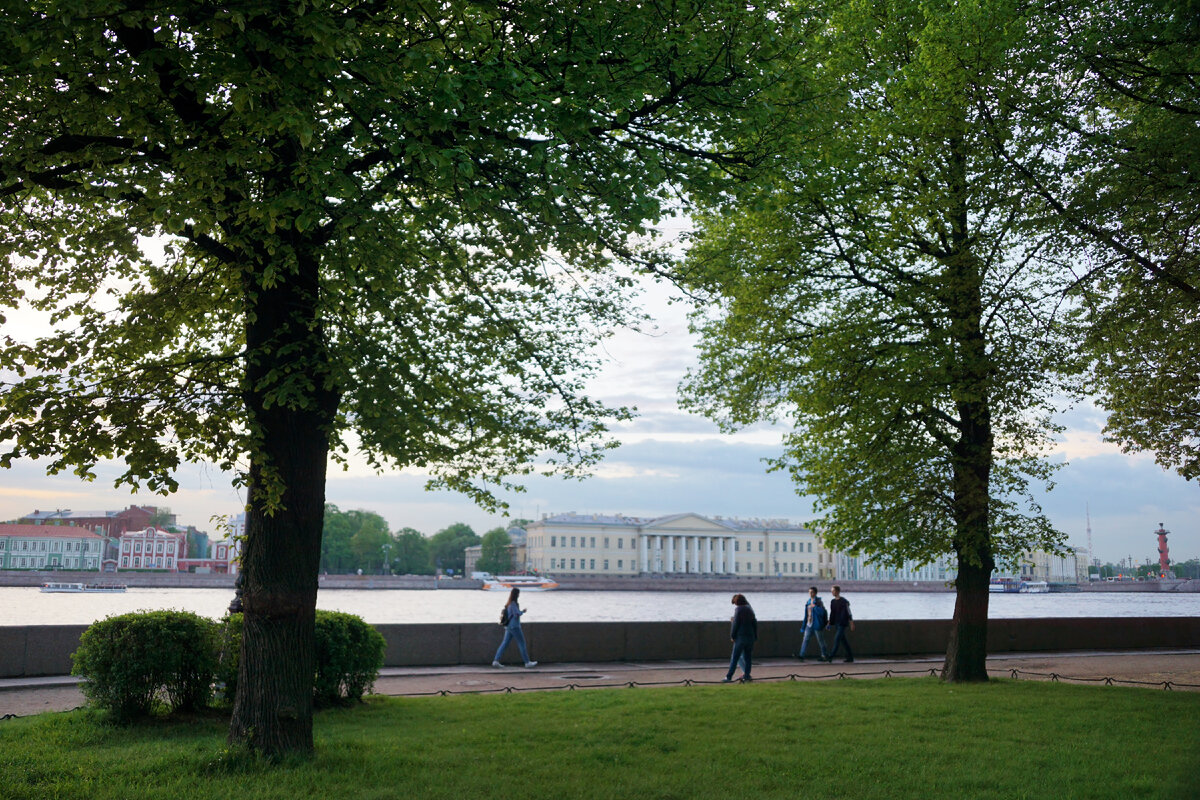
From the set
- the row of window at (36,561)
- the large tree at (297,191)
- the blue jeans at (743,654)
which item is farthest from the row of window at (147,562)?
the large tree at (297,191)

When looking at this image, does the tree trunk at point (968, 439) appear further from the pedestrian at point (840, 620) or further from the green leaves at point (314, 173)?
the green leaves at point (314, 173)

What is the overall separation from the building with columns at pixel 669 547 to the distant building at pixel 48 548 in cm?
6229

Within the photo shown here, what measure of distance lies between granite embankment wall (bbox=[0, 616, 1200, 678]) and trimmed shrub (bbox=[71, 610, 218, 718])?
5368mm

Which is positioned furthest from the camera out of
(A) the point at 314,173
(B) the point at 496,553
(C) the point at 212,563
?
(B) the point at 496,553

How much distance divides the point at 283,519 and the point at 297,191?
3149 mm

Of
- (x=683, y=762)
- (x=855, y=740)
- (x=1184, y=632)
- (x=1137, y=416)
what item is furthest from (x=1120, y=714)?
(x=1184, y=632)

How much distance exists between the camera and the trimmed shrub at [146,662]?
33.2 feet

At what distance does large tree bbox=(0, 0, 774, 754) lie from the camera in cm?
691

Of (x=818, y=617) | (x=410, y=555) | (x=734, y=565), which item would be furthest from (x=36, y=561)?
(x=818, y=617)

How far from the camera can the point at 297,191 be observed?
7055 millimetres

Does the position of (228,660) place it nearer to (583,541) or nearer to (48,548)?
(48,548)

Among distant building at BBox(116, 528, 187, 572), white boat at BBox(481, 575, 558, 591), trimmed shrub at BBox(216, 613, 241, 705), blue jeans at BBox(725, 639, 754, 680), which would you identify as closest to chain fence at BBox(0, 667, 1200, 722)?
blue jeans at BBox(725, 639, 754, 680)

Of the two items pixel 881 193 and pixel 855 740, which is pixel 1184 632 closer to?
pixel 881 193

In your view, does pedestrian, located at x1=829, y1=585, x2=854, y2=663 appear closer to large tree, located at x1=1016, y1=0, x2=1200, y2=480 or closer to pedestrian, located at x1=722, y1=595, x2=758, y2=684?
pedestrian, located at x1=722, y1=595, x2=758, y2=684
